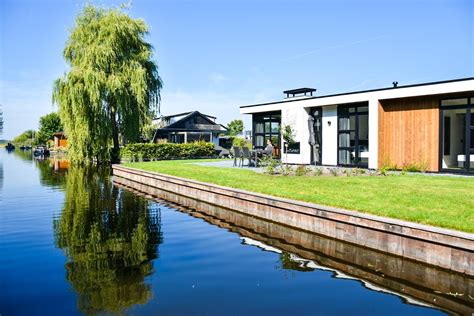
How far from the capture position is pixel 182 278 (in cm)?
571

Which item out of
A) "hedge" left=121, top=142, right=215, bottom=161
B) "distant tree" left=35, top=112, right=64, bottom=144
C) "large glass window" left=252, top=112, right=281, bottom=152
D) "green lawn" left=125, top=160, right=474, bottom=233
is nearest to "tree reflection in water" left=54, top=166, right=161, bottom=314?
"green lawn" left=125, top=160, right=474, bottom=233

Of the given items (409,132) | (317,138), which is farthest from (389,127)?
(317,138)

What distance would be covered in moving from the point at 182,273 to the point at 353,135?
1303cm

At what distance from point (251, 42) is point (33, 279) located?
559 inches

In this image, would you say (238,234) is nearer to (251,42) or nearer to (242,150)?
(242,150)

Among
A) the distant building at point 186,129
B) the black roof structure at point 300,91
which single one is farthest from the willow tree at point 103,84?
the distant building at point 186,129

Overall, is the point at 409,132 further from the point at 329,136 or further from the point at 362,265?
the point at 362,265

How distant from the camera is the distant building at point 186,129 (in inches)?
1721

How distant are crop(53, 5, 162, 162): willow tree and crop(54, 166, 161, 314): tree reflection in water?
12.8m

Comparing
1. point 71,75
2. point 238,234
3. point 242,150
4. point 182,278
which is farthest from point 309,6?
point 71,75

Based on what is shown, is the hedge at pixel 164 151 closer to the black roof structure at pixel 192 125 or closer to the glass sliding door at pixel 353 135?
the black roof structure at pixel 192 125

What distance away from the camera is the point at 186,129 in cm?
4397

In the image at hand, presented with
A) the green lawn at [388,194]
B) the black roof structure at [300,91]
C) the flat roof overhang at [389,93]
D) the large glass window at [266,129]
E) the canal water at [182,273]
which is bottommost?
the canal water at [182,273]

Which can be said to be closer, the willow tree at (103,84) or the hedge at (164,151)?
the willow tree at (103,84)
